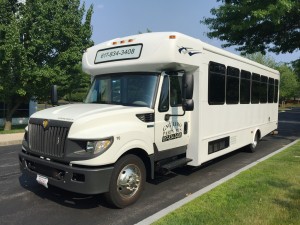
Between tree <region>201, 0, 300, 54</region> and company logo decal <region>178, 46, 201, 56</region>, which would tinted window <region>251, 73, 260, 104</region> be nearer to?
tree <region>201, 0, 300, 54</region>

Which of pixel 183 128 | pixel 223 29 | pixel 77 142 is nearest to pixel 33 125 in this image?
pixel 77 142

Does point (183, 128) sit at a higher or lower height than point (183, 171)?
higher

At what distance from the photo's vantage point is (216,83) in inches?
322

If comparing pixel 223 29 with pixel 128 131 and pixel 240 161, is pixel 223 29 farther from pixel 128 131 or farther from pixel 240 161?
pixel 128 131

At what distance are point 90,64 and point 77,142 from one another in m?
2.71

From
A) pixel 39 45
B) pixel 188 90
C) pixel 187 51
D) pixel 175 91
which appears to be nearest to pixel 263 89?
pixel 187 51

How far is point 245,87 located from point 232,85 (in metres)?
1.22

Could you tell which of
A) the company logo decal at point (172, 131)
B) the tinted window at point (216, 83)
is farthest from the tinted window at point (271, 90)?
the company logo decal at point (172, 131)

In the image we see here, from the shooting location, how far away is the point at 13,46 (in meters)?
17.6

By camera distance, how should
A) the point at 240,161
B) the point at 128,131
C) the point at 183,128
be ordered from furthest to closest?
the point at 240,161 → the point at 183,128 → the point at 128,131

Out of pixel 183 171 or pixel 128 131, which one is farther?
pixel 183 171

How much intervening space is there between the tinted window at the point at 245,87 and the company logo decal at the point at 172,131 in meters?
3.63

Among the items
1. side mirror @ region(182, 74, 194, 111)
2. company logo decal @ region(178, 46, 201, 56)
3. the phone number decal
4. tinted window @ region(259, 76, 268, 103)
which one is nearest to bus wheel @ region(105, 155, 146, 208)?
side mirror @ region(182, 74, 194, 111)

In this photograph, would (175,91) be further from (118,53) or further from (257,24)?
(257,24)
